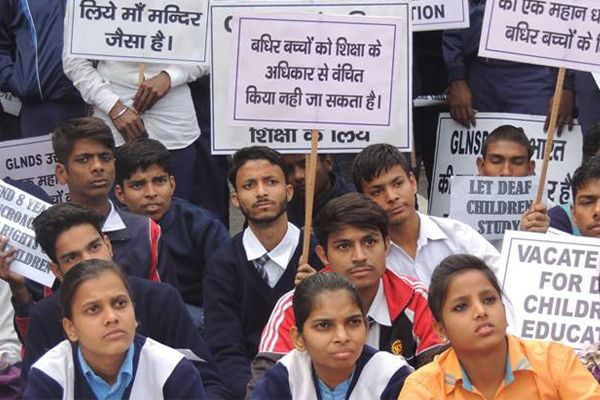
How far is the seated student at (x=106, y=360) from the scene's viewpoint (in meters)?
4.80

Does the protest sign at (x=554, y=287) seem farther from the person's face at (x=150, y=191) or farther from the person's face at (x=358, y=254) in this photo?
the person's face at (x=150, y=191)

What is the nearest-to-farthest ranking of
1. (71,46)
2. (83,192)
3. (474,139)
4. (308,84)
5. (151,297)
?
(151,297), (308,84), (83,192), (71,46), (474,139)

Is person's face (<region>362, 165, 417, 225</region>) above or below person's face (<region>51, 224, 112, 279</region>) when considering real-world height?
above

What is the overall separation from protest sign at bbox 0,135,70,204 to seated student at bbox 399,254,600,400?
326cm

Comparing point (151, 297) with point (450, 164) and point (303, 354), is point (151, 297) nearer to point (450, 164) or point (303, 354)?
point (303, 354)

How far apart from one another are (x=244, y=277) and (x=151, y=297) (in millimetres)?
736

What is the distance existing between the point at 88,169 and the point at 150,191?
1.08ft

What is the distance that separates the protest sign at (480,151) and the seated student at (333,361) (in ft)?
9.10

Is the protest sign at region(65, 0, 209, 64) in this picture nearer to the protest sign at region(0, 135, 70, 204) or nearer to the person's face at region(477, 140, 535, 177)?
the protest sign at region(0, 135, 70, 204)

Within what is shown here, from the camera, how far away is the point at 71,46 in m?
A: 7.36

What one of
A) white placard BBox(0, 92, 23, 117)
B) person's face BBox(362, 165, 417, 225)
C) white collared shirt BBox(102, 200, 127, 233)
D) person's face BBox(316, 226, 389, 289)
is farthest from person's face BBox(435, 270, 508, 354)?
white placard BBox(0, 92, 23, 117)

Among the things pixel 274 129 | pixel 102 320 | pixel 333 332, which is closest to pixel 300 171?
pixel 274 129

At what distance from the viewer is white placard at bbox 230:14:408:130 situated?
613cm

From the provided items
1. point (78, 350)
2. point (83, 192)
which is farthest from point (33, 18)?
point (78, 350)
